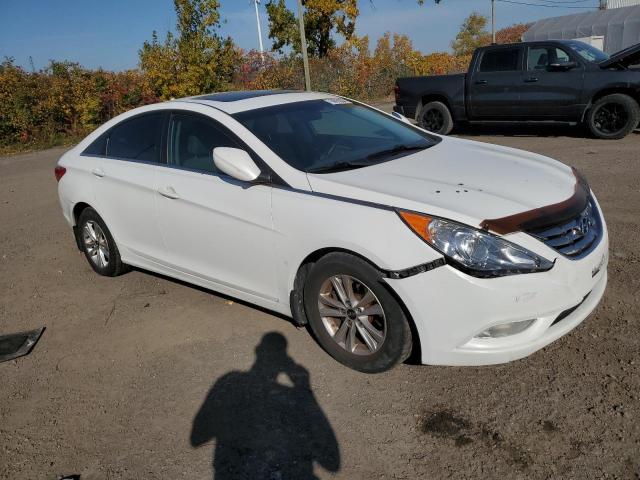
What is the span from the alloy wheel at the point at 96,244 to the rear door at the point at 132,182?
31cm

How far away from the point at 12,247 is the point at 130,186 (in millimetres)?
3122

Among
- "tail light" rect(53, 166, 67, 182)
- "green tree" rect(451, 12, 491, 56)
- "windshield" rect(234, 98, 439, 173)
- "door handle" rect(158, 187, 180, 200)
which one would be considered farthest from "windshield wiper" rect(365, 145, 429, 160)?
"green tree" rect(451, 12, 491, 56)

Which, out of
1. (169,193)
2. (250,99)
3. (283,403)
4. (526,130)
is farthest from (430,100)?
(283,403)

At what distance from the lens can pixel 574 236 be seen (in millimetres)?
3016

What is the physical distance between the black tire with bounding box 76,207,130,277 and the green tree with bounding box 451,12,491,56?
50778 mm

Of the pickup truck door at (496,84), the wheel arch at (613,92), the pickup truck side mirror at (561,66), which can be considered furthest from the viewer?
the pickup truck door at (496,84)

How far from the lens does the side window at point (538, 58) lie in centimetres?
1035

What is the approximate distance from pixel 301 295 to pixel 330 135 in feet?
4.31

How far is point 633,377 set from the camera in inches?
119

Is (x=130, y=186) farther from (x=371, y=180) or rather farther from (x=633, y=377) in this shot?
(x=633, y=377)

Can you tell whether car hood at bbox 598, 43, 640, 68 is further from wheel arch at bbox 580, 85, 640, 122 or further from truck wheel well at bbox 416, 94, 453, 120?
truck wheel well at bbox 416, 94, 453, 120

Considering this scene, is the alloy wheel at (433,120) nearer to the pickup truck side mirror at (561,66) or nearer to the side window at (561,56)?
the pickup truck side mirror at (561,66)

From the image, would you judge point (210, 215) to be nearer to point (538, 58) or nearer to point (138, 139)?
point (138, 139)

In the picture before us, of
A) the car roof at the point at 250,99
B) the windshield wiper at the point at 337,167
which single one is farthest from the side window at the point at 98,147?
the windshield wiper at the point at 337,167
